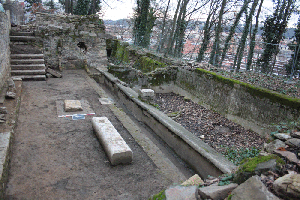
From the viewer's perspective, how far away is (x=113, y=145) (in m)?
4.09

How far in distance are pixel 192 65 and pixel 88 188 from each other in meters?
7.22

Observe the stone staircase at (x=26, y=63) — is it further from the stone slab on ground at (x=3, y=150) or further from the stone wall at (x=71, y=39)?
the stone slab on ground at (x=3, y=150)

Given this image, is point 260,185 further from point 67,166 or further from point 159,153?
point 67,166

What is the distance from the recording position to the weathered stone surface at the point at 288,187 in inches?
72.4

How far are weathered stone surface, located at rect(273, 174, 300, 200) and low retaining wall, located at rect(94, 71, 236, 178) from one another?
7.05ft

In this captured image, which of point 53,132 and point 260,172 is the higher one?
point 260,172

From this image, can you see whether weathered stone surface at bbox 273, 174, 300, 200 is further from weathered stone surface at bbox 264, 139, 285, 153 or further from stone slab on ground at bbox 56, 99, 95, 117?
stone slab on ground at bbox 56, 99, 95, 117

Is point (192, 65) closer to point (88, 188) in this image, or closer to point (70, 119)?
point (70, 119)

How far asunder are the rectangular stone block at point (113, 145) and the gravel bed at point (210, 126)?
2.74 m

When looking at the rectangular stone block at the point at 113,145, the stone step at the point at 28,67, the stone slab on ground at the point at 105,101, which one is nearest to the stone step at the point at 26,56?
the stone step at the point at 28,67

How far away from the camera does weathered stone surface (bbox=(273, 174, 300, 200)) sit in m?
1.84

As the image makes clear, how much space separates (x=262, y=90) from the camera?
20.1 ft

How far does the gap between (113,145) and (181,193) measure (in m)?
2.03

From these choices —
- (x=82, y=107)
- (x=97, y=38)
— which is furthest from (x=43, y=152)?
(x=97, y=38)
